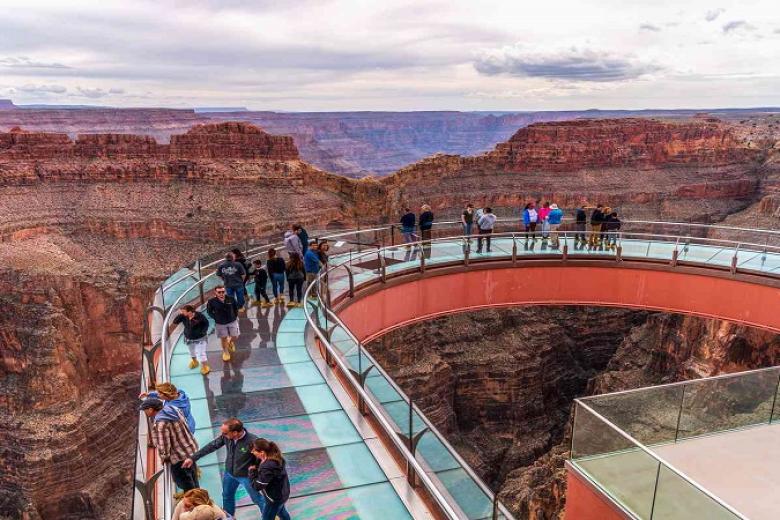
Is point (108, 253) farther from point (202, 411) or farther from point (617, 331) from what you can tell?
point (202, 411)

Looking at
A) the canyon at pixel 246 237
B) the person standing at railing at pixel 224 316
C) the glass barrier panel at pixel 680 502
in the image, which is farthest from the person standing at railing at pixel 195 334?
the canyon at pixel 246 237

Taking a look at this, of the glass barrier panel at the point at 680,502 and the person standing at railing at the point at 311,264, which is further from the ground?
the person standing at railing at the point at 311,264

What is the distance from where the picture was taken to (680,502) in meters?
6.06

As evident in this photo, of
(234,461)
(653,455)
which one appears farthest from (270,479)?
(653,455)

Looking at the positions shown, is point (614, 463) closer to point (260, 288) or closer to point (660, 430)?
point (660, 430)

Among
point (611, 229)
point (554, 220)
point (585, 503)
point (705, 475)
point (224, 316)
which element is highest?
point (554, 220)

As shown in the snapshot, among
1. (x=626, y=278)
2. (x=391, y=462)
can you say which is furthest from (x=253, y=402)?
(x=626, y=278)

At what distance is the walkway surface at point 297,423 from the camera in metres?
5.98

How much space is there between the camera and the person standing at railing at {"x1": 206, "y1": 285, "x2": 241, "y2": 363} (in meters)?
9.04

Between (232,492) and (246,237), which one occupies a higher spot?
(232,492)

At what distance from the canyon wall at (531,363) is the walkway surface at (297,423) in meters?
22.4

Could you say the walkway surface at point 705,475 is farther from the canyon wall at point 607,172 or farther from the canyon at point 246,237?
the canyon wall at point 607,172

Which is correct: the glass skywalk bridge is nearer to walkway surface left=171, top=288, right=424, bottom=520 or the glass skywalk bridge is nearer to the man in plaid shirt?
walkway surface left=171, top=288, right=424, bottom=520

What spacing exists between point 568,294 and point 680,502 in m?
11.1
